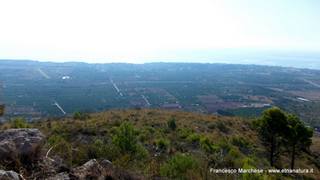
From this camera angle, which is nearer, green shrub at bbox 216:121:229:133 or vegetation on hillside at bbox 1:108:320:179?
vegetation on hillside at bbox 1:108:320:179

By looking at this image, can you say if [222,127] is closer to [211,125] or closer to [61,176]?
[211,125]

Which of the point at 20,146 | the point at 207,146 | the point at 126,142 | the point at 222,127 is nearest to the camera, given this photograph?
the point at 20,146

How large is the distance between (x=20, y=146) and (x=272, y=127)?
11.1 meters

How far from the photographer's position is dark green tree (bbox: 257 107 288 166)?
1366 centimetres

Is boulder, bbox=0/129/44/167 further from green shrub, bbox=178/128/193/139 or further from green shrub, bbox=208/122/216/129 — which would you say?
green shrub, bbox=208/122/216/129

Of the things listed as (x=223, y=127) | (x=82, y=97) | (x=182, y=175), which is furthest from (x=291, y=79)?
(x=182, y=175)

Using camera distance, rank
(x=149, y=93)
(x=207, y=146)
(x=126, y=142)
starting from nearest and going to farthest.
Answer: (x=126, y=142) → (x=207, y=146) → (x=149, y=93)

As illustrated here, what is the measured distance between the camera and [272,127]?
13.8 m

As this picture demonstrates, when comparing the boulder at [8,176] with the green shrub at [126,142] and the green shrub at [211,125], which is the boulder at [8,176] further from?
the green shrub at [211,125]

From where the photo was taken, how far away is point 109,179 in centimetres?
448

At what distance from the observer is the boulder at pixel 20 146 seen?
14.2ft

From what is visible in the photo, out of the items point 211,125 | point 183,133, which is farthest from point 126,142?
point 211,125

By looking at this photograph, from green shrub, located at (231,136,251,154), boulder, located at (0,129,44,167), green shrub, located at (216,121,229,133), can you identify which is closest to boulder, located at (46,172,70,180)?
boulder, located at (0,129,44,167)

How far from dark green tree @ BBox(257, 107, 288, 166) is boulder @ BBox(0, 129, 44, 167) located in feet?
34.9
